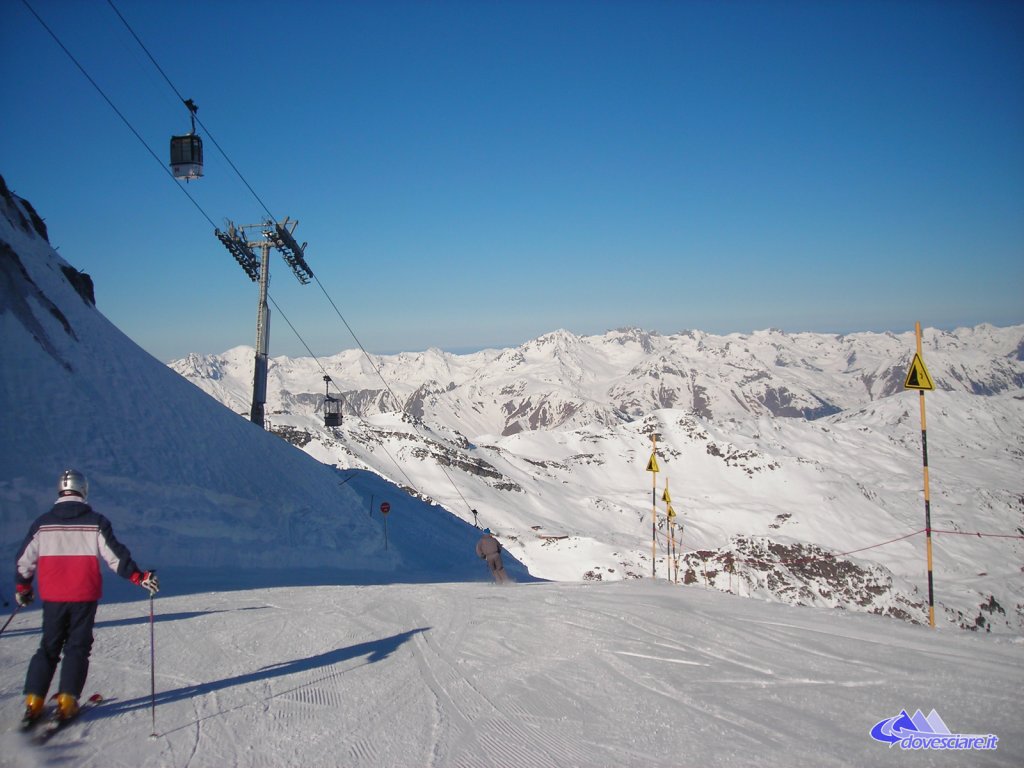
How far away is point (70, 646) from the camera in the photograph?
230 inches

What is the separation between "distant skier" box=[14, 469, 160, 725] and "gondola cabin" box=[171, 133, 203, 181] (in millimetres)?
19312

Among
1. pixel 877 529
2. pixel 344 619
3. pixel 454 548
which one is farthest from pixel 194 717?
pixel 877 529

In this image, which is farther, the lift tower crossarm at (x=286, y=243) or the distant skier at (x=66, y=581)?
the lift tower crossarm at (x=286, y=243)

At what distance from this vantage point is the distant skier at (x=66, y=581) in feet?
18.8

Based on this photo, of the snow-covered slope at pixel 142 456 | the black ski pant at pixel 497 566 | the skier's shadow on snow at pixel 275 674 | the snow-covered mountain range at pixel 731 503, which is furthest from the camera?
the snow-covered mountain range at pixel 731 503

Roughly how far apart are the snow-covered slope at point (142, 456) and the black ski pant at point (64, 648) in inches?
334

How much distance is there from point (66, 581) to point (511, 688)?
16.5 feet

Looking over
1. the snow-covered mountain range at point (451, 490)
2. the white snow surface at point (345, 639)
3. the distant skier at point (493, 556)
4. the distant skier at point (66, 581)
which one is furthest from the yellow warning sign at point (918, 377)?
the distant skier at point (66, 581)

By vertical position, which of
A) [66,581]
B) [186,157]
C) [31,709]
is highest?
[186,157]

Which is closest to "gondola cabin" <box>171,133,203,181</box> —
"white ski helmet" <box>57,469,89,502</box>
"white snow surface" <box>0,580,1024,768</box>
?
"white snow surface" <box>0,580,1024,768</box>

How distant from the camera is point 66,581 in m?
5.86

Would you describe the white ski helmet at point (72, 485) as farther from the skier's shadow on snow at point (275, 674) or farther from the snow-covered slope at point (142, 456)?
the snow-covered slope at point (142, 456)

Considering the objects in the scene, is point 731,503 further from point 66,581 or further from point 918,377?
point 66,581

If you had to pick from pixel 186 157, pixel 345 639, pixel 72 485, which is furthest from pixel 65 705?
pixel 186 157
